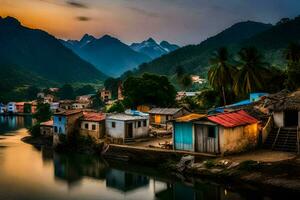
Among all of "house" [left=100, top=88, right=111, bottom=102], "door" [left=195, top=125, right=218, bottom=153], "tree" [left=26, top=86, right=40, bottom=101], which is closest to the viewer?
"door" [left=195, top=125, right=218, bottom=153]

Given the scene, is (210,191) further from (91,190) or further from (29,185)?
(29,185)

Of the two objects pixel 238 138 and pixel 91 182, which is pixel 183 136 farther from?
pixel 91 182

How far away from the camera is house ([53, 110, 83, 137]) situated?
47.3 m

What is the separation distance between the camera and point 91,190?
30.7m

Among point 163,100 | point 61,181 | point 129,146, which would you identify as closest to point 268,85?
point 163,100

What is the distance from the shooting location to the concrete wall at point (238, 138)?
31438mm

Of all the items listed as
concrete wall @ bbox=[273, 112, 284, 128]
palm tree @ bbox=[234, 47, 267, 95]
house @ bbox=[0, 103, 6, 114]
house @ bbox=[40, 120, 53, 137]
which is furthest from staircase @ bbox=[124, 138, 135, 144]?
house @ bbox=[0, 103, 6, 114]

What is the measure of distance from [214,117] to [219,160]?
399 cm

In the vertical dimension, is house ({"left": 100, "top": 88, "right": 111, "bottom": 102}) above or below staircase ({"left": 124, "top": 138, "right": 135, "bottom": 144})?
above

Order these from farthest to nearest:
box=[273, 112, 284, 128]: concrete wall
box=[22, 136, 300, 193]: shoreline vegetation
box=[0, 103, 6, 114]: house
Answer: box=[0, 103, 6, 114]: house → box=[273, 112, 284, 128]: concrete wall → box=[22, 136, 300, 193]: shoreline vegetation

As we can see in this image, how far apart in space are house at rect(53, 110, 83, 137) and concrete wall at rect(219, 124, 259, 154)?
22397 mm

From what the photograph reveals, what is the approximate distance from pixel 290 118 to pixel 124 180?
1590cm

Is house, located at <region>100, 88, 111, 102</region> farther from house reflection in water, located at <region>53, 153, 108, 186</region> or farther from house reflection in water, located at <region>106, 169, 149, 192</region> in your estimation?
house reflection in water, located at <region>106, 169, 149, 192</region>

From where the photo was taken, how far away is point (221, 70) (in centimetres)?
5681
